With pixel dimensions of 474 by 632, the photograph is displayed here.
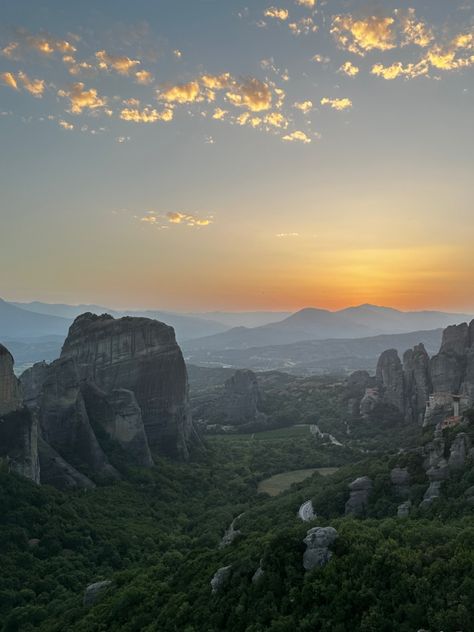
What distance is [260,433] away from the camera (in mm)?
130375

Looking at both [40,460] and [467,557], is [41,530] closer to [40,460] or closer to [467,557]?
[40,460]

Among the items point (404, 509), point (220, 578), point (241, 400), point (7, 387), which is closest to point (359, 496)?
point (404, 509)

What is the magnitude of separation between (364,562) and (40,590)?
28.9 metres

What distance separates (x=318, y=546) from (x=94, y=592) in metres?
19.2

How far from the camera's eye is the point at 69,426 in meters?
66.1

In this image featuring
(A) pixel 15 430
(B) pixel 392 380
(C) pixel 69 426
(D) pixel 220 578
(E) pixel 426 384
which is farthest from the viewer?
(B) pixel 392 380

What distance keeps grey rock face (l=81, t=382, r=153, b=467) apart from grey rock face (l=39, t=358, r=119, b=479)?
17.4 feet

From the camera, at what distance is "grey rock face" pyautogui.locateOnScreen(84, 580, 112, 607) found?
34156 mm

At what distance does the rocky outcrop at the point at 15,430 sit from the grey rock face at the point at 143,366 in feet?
87.9

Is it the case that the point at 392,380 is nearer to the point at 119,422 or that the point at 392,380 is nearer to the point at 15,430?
the point at 119,422

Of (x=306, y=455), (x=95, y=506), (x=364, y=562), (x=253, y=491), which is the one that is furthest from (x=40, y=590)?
(x=306, y=455)

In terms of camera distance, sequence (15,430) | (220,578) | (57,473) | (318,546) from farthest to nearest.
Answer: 1. (57,473)
2. (15,430)
3. (220,578)
4. (318,546)

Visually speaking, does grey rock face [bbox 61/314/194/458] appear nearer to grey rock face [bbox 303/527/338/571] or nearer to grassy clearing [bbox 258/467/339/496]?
grassy clearing [bbox 258/467/339/496]

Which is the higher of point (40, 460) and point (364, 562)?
→ point (364, 562)
